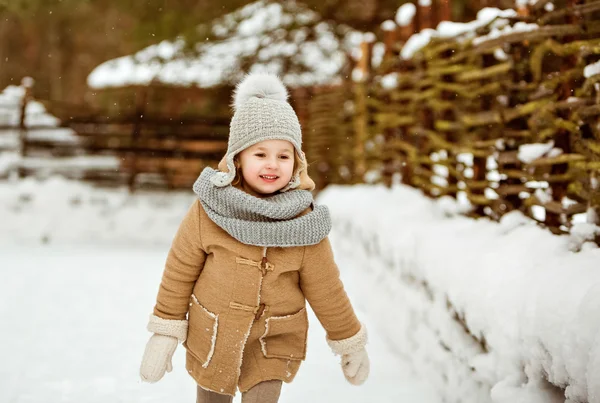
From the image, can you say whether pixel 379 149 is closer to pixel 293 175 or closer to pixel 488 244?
pixel 488 244

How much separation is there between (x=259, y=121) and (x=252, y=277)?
1.82 feet

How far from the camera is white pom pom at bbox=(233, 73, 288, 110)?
2312 mm

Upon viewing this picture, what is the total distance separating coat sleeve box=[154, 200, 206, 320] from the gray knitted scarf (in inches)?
3.8

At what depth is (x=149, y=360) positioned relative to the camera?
85.4 inches

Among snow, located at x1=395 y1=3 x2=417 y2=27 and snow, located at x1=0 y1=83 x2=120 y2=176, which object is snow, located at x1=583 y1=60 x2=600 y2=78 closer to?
snow, located at x1=395 y1=3 x2=417 y2=27

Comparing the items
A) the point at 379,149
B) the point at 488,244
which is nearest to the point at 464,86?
the point at 488,244

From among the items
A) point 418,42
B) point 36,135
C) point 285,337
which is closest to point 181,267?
point 285,337

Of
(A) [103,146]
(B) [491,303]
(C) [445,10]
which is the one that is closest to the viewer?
(B) [491,303]

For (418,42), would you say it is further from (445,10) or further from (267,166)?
(267,166)

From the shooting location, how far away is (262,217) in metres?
2.16

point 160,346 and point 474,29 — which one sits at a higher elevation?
point 474,29

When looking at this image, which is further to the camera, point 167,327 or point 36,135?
point 36,135

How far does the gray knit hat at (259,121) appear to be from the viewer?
2.18 meters

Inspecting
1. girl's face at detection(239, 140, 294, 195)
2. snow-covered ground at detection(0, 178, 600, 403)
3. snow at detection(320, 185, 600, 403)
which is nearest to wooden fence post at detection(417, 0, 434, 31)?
snow-covered ground at detection(0, 178, 600, 403)
